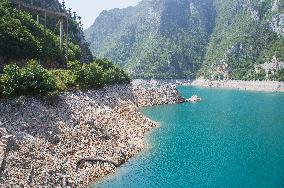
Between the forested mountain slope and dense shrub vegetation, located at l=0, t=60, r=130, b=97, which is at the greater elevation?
the forested mountain slope

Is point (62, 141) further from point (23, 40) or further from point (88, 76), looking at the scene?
point (23, 40)

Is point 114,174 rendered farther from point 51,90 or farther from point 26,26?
point 26,26

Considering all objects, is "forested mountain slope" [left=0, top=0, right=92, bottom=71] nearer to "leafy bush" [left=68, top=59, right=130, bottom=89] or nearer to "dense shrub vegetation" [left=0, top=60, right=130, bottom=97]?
"leafy bush" [left=68, top=59, right=130, bottom=89]

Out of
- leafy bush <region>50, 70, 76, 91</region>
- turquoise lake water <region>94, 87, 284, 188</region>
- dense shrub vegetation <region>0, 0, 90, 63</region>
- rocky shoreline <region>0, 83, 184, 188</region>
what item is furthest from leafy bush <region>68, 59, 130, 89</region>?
turquoise lake water <region>94, 87, 284, 188</region>

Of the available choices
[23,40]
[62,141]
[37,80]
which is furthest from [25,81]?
[23,40]

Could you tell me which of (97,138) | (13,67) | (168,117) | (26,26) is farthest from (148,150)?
(26,26)

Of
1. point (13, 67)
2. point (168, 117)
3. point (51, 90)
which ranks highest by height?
point (13, 67)
